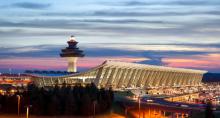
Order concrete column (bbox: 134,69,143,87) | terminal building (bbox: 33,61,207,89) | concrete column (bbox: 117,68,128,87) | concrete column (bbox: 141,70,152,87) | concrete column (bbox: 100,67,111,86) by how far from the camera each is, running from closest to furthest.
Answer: terminal building (bbox: 33,61,207,89) → concrete column (bbox: 100,67,111,86) → concrete column (bbox: 117,68,128,87) → concrete column (bbox: 134,69,143,87) → concrete column (bbox: 141,70,152,87)

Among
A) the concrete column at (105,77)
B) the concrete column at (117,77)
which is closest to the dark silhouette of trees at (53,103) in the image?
the concrete column at (105,77)

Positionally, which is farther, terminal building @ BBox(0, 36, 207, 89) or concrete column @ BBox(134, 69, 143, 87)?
concrete column @ BBox(134, 69, 143, 87)

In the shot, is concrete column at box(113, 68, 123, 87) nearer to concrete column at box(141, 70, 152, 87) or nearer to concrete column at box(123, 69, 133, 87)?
concrete column at box(123, 69, 133, 87)

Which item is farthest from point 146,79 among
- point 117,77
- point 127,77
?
point 117,77

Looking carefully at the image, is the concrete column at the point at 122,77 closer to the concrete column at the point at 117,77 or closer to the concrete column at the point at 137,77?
the concrete column at the point at 117,77

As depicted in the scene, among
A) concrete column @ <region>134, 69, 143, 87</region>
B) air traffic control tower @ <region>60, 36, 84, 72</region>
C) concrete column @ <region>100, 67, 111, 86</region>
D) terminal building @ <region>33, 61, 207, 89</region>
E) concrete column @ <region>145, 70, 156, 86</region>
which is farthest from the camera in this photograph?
air traffic control tower @ <region>60, 36, 84, 72</region>

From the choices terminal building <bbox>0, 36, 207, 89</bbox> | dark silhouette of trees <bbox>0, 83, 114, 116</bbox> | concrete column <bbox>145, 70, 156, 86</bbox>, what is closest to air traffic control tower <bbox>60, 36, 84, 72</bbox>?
terminal building <bbox>0, 36, 207, 89</bbox>

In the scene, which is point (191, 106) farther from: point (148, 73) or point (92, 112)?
point (148, 73)

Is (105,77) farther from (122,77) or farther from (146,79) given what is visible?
(146,79)
